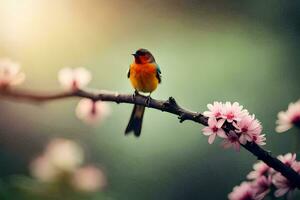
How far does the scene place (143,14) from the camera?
4.72ft

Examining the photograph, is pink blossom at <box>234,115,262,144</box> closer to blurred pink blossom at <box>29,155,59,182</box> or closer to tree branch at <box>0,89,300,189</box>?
tree branch at <box>0,89,300,189</box>

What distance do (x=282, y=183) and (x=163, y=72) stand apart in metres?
0.42

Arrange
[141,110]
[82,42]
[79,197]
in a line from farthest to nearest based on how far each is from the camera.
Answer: [82,42]
[141,110]
[79,197]

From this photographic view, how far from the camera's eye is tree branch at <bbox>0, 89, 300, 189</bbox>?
42.8 inches

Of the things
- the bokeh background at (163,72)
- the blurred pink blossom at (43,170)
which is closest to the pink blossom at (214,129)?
the bokeh background at (163,72)

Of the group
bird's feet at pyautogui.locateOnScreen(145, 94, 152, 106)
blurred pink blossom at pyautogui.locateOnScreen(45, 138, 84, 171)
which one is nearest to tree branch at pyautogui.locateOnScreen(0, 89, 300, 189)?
bird's feet at pyautogui.locateOnScreen(145, 94, 152, 106)

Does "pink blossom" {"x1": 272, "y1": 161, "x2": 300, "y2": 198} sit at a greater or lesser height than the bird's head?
lesser

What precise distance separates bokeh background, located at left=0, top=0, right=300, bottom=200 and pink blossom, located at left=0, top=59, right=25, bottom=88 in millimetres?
24

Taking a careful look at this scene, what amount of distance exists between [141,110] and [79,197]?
0.90 feet

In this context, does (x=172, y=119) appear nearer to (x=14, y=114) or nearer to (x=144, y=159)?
(x=144, y=159)

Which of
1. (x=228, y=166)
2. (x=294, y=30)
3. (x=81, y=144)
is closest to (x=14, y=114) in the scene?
(x=81, y=144)

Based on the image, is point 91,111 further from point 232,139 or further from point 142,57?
point 232,139

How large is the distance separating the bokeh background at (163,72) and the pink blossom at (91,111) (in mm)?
18

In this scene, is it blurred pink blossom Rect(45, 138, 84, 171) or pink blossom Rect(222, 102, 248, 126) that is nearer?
pink blossom Rect(222, 102, 248, 126)
